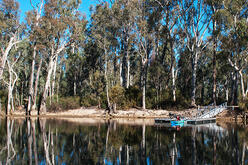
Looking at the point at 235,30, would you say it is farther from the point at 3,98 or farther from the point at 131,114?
the point at 3,98

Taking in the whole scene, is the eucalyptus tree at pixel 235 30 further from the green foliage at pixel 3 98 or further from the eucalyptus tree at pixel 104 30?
the green foliage at pixel 3 98

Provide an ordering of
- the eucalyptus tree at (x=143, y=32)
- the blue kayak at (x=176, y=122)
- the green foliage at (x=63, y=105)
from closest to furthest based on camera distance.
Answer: the blue kayak at (x=176, y=122), the eucalyptus tree at (x=143, y=32), the green foliage at (x=63, y=105)

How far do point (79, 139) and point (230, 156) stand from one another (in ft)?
29.8

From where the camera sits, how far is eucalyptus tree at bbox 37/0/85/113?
42.1m

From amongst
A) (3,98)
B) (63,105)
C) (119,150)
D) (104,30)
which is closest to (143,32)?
(104,30)

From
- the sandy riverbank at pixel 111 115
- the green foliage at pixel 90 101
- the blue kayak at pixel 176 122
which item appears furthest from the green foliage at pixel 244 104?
the green foliage at pixel 90 101

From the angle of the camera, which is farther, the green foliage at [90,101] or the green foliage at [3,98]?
the green foliage at [3,98]

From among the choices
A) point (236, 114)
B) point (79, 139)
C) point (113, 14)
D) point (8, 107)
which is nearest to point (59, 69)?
point (8, 107)

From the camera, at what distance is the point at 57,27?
42031 millimetres

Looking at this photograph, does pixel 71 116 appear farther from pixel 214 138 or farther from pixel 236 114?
pixel 214 138

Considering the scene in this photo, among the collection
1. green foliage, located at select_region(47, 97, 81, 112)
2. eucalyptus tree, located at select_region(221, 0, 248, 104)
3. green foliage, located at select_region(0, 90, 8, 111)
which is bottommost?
green foliage, located at select_region(47, 97, 81, 112)

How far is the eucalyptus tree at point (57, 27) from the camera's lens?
42.1m

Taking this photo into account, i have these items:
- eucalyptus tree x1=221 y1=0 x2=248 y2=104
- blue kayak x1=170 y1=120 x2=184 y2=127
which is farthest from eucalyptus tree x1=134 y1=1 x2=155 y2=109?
blue kayak x1=170 y1=120 x2=184 y2=127

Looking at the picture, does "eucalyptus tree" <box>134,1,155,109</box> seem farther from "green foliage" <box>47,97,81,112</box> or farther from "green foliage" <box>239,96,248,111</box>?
"green foliage" <box>239,96,248,111</box>
